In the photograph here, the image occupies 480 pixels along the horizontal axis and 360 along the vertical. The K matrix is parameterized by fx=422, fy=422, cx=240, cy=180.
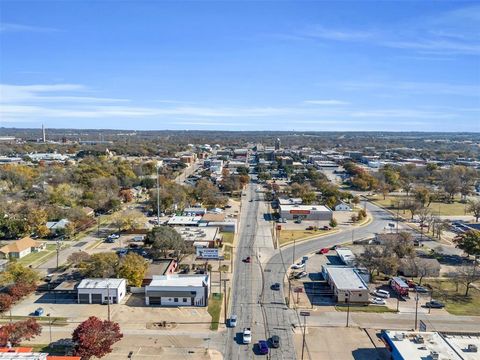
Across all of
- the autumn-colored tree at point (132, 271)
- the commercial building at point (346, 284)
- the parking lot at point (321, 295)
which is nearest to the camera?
the parking lot at point (321, 295)

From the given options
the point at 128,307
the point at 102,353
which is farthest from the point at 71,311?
the point at 102,353

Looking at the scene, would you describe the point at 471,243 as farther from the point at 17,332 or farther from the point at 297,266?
the point at 17,332

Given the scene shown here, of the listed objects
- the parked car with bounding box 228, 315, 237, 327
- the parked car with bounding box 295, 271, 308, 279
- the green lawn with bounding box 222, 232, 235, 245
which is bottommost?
the green lawn with bounding box 222, 232, 235, 245

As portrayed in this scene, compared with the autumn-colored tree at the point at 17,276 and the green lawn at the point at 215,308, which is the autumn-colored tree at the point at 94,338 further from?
the autumn-colored tree at the point at 17,276

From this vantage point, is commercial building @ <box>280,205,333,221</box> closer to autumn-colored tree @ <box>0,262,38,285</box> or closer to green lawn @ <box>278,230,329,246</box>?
green lawn @ <box>278,230,329,246</box>

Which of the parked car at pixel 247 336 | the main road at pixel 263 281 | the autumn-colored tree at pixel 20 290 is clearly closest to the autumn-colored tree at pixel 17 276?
the autumn-colored tree at pixel 20 290

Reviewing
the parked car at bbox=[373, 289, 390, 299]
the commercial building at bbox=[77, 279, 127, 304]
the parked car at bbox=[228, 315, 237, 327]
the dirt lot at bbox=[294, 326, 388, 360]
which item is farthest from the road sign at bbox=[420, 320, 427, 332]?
the commercial building at bbox=[77, 279, 127, 304]
